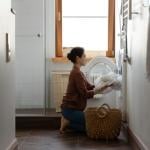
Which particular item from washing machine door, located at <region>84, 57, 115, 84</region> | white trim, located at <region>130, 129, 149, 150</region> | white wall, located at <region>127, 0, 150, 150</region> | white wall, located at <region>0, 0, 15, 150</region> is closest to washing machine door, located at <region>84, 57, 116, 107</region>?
washing machine door, located at <region>84, 57, 115, 84</region>

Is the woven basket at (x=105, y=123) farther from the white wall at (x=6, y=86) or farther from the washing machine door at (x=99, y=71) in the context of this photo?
the white wall at (x=6, y=86)

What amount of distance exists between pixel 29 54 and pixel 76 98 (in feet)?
3.84

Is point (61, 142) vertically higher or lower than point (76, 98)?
lower

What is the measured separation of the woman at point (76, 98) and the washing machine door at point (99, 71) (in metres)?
0.38

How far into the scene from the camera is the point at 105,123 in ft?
12.8

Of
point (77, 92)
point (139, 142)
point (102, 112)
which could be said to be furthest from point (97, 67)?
point (139, 142)

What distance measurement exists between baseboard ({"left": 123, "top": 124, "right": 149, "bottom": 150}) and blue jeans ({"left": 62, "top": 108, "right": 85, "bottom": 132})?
18.8 inches

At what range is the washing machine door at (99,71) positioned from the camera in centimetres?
466

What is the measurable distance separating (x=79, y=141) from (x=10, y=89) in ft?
3.63

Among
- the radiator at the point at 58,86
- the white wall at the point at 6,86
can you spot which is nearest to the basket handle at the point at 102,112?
the white wall at the point at 6,86

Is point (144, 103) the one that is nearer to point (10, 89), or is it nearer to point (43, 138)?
point (10, 89)

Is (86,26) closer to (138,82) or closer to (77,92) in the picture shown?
(77,92)

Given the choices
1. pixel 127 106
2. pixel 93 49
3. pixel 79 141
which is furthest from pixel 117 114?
pixel 93 49

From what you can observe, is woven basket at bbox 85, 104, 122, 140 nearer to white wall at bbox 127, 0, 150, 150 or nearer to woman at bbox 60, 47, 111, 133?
white wall at bbox 127, 0, 150, 150
